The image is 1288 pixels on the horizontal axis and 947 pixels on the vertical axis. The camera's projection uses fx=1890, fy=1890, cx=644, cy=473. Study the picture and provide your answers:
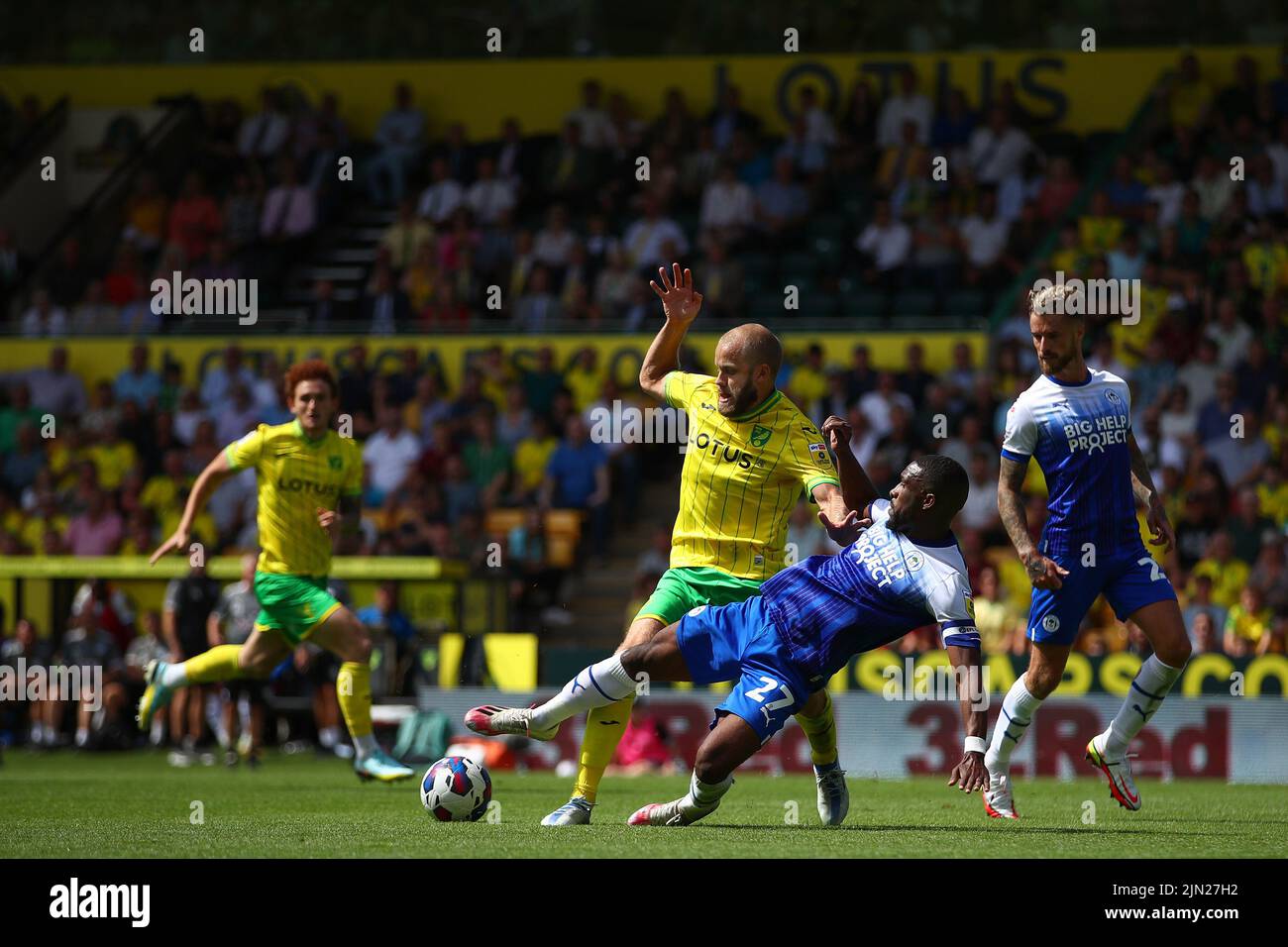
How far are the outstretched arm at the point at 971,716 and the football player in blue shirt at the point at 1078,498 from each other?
90cm

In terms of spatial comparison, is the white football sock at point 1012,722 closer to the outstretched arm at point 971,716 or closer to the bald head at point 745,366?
the outstretched arm at point 971,716

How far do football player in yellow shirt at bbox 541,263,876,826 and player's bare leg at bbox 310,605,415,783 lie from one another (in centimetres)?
272

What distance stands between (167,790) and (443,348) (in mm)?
9852

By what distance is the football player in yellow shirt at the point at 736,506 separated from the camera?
8953 millimetres

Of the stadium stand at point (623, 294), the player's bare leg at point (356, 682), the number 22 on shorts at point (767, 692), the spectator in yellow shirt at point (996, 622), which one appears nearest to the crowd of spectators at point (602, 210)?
the stadium stand at point (623, 294)

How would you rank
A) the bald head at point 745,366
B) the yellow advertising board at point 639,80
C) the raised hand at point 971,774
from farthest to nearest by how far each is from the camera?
1. the yellow advertising board at point 639,80
2. the bald head at point 745,366
3. the raised hand at point 971,774

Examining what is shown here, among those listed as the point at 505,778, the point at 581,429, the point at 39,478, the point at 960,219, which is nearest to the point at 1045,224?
the point at 960,219

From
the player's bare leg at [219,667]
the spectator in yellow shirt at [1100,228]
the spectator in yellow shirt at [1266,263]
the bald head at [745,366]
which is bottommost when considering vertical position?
the player's bare leg at [219,667]

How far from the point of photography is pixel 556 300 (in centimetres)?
2145

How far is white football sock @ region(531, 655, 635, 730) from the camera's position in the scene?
8695 mm

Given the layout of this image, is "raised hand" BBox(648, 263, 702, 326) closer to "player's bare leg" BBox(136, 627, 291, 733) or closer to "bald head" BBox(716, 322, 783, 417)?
"bald head" BBox(716, 322, 783, 417)

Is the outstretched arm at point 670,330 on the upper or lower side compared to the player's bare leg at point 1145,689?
upper

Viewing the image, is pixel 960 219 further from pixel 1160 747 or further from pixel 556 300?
pixel 1160 747

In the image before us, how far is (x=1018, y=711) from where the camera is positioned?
9547mm
